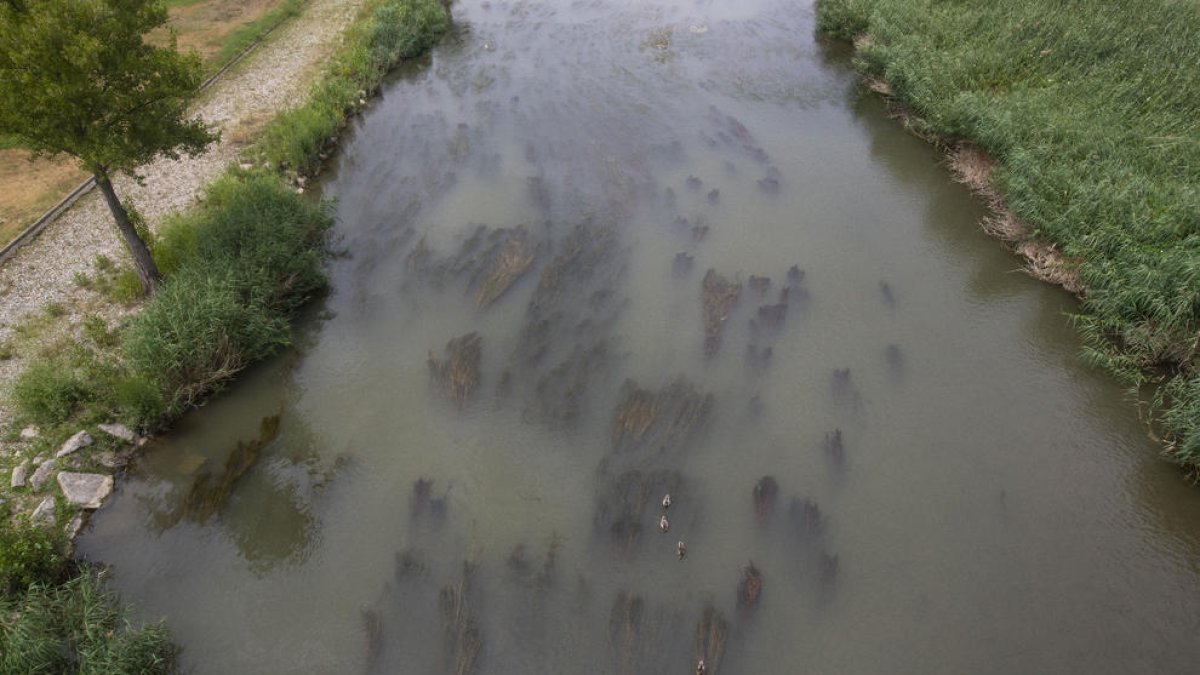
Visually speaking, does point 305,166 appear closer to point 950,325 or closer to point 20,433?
point 20,433

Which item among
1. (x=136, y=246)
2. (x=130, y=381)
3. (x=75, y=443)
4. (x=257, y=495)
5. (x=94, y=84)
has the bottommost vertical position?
(x=257, y=495)

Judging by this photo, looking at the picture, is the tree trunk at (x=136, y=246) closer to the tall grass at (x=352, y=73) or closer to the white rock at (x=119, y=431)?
the white rock at (x=119, y=431)

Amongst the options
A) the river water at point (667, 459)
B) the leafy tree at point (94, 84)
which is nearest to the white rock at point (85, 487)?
the river water at point (667, 459)

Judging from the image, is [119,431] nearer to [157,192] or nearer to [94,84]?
[94,84]

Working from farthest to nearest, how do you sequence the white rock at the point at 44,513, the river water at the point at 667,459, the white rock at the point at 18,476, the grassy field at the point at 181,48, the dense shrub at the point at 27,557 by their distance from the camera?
the grassy field at the point at 181,48 → the white rock at the point at 18,476 → the white rock at the point at 44,513 → the river water at the point at 667,459 → the dense shrub at the point at 27,557

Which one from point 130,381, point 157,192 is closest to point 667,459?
point 130,381

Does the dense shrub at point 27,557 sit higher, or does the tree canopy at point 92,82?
the tree canopy at point 92,82
